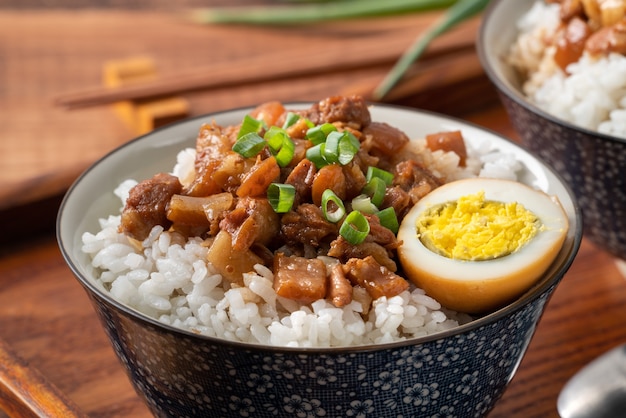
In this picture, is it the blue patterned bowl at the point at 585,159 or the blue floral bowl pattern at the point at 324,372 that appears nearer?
the blue floral bowl pattern at the point at 324,372

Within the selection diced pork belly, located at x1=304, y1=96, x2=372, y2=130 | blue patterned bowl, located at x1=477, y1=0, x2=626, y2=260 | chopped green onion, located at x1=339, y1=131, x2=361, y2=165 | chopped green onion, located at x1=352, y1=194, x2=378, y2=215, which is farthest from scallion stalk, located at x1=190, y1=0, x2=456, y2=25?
chopped green onion, located at x1=352, y1=194, x2=378, y2=215

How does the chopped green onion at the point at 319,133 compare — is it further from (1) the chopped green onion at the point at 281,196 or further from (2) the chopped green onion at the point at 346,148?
(1) the chopped green onion at the point at 281,196

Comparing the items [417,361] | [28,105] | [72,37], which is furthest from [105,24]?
[417,361]

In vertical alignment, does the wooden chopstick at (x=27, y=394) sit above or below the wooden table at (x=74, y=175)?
above

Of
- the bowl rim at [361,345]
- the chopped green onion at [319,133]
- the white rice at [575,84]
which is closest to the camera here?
the bowl rim at [361,345]

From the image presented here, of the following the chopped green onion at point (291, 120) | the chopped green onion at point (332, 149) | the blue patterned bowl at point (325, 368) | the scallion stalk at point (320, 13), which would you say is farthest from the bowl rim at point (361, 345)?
the scallion stalk at point (320, 13)

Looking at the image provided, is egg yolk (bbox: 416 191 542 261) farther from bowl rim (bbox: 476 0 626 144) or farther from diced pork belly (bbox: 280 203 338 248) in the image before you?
bowl rim (bbox: 476 0 626 144)
